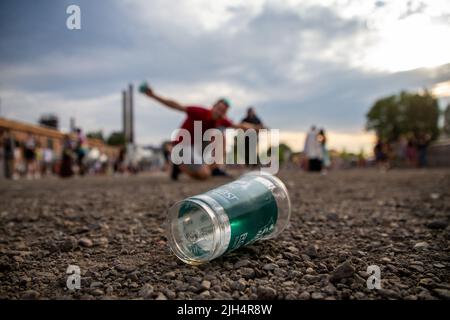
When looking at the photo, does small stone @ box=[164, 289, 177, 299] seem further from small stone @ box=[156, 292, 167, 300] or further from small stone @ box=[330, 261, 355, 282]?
small stone @ box=[330, 261, 355, 282]

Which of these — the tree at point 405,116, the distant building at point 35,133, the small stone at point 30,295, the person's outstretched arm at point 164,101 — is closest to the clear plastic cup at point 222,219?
the small stone at point 30,295

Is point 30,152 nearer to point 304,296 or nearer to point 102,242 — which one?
point 102,242

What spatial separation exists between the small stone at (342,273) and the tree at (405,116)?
52.8 m

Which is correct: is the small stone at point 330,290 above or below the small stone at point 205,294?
above

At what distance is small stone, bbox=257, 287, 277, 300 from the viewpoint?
1.59 meters

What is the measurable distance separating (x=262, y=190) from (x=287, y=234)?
31.1 inches

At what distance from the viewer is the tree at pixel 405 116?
163 ft

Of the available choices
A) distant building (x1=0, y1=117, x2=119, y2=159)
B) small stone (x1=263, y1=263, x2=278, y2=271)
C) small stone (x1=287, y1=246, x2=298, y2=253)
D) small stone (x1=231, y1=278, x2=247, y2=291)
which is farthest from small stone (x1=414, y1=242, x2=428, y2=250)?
distant building (x1=0, y1=117, x2=119, y2=159)

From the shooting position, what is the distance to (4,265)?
6.68 ft

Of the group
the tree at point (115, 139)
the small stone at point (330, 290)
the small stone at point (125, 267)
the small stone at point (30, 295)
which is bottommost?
the small stone at point (30, 295)

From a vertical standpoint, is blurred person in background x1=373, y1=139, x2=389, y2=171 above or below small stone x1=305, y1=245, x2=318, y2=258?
above

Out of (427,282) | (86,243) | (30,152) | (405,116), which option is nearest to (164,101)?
(86,243)

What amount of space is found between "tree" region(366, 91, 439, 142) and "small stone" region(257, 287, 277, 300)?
5313 centimetres

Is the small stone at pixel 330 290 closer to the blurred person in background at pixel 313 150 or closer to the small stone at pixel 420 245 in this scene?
the small stone at pixel 420 245
